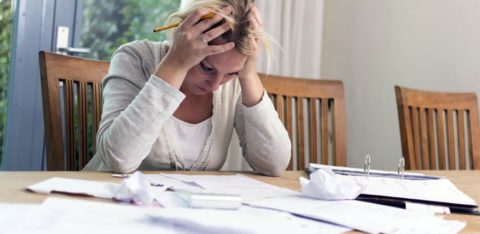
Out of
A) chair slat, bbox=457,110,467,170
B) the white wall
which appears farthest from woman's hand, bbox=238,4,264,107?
the white wall

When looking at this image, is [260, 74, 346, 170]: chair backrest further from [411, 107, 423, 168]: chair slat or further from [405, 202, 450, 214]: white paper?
[405, 202, 450, 214]: white paper

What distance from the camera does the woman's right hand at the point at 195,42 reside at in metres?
1.17

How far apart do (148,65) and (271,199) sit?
0.55 m

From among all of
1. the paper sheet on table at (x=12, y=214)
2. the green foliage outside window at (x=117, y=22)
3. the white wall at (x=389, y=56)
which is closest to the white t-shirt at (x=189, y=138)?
the paper sheet on table at (x=12, y=214)

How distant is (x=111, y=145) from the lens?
1.17 meters

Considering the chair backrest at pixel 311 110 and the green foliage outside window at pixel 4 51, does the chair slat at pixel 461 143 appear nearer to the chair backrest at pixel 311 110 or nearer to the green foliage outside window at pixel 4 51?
the chair backrest at pixel 311 110

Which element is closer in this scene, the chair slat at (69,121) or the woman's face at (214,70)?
→ the woman's face at (214,70)

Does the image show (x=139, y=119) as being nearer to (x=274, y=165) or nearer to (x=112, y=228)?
(x=274, y=165)

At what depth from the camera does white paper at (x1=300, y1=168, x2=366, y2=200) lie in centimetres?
97

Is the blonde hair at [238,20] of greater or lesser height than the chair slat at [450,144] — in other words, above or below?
above

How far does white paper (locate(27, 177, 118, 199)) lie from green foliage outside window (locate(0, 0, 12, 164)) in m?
1.55

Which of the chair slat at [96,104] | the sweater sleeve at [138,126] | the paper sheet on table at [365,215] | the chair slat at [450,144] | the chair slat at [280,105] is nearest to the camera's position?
the paper sheet on table at [365,215]

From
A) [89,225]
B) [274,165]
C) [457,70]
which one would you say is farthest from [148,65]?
[457,70]

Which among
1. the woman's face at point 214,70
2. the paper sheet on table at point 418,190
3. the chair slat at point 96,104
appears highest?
the woman's face at point 214,70
